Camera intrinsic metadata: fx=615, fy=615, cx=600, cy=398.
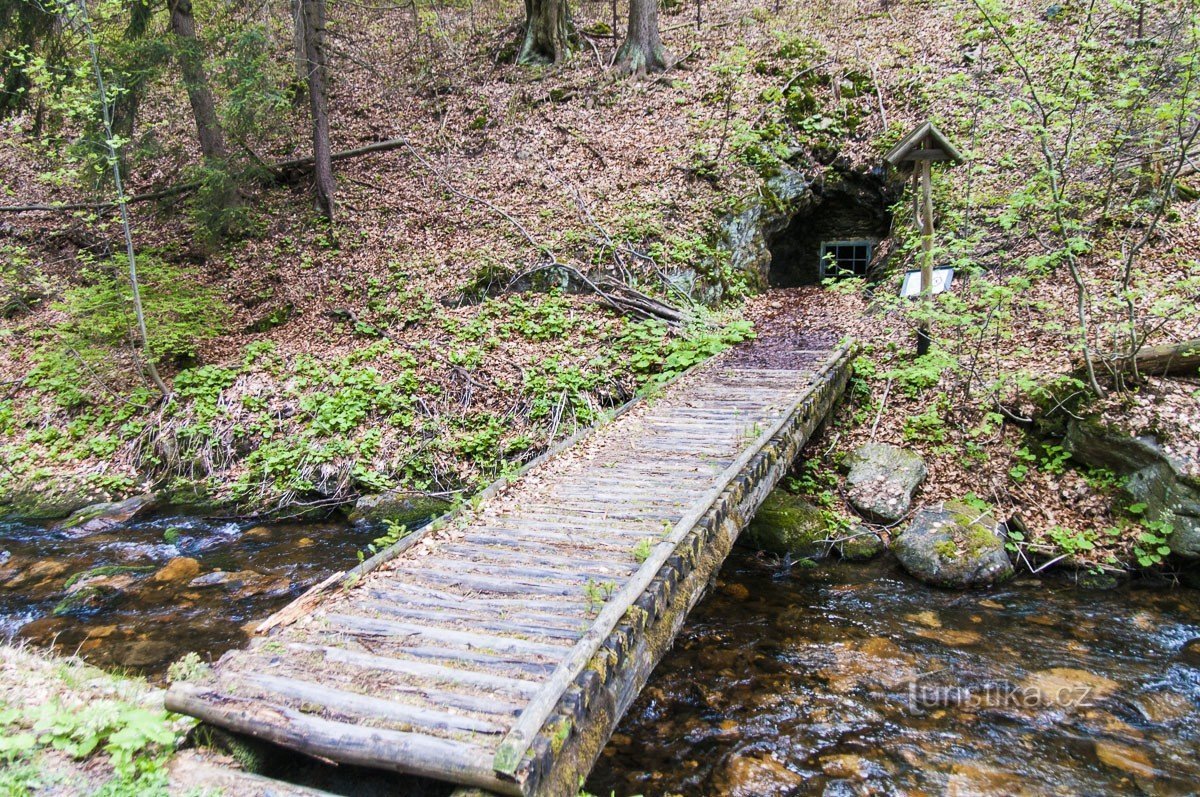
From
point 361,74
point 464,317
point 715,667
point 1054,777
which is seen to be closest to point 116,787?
point 715,667

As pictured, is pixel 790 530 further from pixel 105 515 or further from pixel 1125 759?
pixel 105 515

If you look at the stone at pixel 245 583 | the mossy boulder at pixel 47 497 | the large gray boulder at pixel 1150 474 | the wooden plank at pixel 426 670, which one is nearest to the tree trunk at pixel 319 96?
the mossy boulder at pixel 47 497

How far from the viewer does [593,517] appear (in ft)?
18.7

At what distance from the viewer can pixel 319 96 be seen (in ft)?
46.9

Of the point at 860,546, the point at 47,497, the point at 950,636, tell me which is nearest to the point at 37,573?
the point at 47,497

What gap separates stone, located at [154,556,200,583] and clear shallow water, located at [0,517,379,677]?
0.07 ft

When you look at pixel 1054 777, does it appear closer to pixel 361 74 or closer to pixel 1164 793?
pixel 1164 793

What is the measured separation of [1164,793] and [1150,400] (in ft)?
16.1

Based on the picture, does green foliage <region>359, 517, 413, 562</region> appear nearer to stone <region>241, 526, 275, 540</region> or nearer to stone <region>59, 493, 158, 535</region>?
stone <region>241, 526, 275, 540</region>

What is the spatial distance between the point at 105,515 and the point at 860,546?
36.6 feet

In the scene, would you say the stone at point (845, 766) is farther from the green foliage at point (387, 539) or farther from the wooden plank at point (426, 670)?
the green foliage at point (387, 539)

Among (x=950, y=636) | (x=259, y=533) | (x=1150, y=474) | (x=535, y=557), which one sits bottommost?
(x=950, y=636)

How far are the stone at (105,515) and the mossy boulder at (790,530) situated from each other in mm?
9346

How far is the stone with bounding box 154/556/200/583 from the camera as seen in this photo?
7.82m
